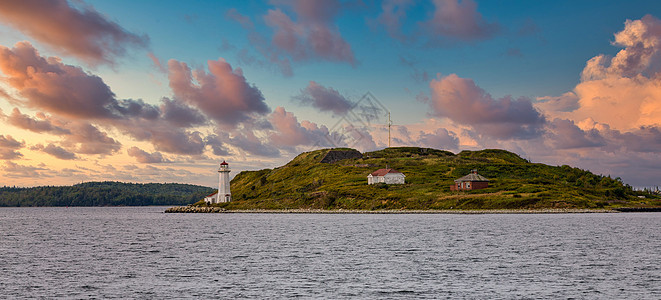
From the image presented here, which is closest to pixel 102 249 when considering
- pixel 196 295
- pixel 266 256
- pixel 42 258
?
pixel 42 258

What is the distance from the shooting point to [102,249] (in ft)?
232

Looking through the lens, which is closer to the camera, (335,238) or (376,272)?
(376,272)

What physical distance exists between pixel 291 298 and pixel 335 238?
167 feet

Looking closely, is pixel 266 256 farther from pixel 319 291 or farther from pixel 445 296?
pixel 445 296

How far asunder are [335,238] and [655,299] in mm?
56046

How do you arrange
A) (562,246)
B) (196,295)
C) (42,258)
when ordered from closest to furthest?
1. (196,295)
2. (42,258)
3. (562,246)

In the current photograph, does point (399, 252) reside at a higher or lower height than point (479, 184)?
lower

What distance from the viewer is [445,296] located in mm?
36125

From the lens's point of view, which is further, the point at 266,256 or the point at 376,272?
the point at 266,256

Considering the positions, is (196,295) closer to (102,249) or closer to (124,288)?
(124,288)

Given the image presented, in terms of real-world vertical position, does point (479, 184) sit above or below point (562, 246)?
above

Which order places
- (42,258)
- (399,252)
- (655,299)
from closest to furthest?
(655,299), (42,258), (399,252)

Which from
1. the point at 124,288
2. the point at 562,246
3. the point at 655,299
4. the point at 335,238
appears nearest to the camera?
the point at 655,299

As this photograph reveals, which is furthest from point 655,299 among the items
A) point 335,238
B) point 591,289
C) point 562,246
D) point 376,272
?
point 335,238
